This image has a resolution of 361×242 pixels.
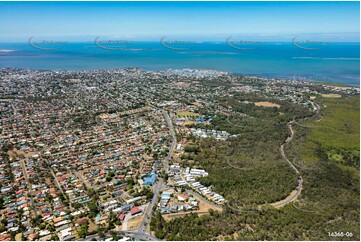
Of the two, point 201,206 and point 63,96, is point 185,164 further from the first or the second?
point 63,96

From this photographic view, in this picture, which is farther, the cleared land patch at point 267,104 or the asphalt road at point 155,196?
the cleared land patch at point 267,104

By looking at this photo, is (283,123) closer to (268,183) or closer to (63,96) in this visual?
(268,183)

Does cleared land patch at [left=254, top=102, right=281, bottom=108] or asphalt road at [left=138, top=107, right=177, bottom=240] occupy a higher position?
cleared land patch at [left=254, top=102, right=281, bottom=108]

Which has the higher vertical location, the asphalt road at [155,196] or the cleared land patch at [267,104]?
the cleared land patch at [267,104]

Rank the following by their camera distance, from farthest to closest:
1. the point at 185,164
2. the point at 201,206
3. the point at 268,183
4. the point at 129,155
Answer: the point at 129,155
the point at 185,164
the point at 268,183
the point at 201,206

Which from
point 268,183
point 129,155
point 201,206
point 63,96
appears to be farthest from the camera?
point 63,96

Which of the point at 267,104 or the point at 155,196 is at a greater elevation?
the point at 267,104

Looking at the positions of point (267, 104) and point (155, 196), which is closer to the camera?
point (155, 196)

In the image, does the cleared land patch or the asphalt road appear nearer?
the asphalt road

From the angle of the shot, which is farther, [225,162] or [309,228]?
[225,162]

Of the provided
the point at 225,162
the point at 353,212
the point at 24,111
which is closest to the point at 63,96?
the point at 24,111
